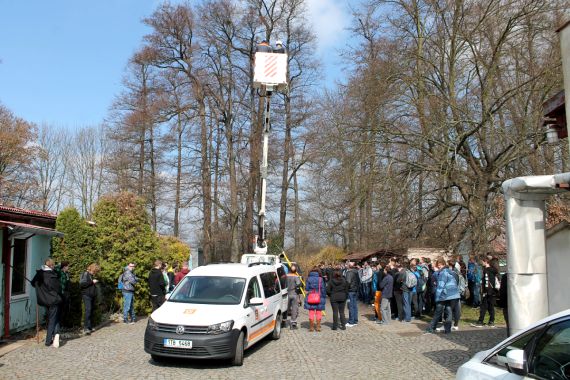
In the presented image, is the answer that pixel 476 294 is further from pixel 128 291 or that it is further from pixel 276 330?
pixel 128 291

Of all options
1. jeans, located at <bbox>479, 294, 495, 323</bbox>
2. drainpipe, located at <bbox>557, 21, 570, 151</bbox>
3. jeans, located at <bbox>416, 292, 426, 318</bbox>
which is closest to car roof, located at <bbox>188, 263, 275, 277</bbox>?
jeans, located at <bbox>479, 294, 495, 323</bbox>

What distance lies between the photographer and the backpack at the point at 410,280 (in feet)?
49.9

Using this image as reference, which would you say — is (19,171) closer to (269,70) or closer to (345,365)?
(269,70)

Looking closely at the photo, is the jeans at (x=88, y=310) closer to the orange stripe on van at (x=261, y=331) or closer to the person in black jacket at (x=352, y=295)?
the orange stripe on van at (x=261, y=331)

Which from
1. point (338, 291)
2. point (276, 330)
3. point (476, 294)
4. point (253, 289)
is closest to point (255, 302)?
point (253, 289)

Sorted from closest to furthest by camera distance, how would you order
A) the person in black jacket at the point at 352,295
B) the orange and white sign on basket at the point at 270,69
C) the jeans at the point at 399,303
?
the person in black jacket at the point at 352,295 → the jeans at the point at 399,303 → the orange and white sign on basket at the point at 270,69

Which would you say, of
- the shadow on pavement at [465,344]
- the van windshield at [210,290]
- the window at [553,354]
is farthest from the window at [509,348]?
the van windshield at [210,290]

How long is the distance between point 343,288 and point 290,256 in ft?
83.1

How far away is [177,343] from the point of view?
30.4ft

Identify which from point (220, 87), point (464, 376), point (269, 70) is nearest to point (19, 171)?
point (220, 87)

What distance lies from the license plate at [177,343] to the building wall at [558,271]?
19.9 feet

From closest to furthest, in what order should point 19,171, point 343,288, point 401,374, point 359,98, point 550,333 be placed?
point 550,333 < point 401,374 < point 343,288 < point 359,98 < point 19,171

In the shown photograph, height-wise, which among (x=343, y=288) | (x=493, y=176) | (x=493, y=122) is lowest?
(x=343, y=288)

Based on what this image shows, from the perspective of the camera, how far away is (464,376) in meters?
4.78
